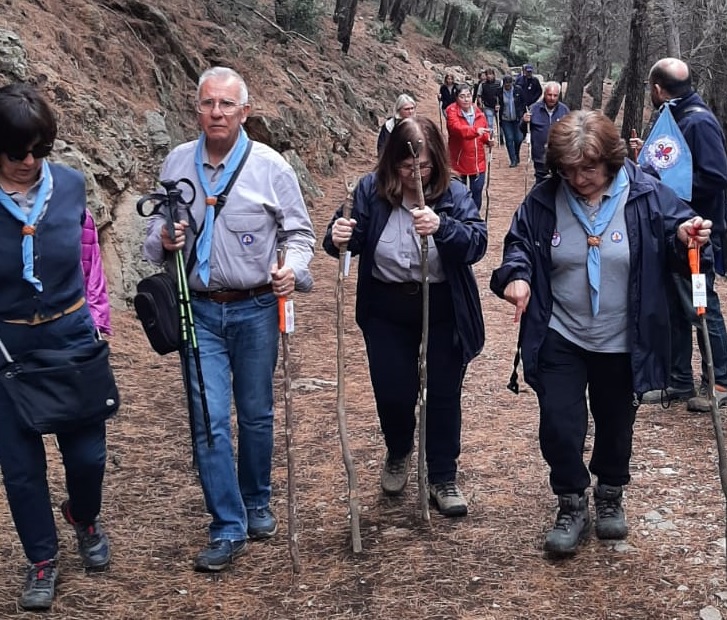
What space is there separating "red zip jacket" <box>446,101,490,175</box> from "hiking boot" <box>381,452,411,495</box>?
758cm

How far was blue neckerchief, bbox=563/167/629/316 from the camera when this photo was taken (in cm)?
423

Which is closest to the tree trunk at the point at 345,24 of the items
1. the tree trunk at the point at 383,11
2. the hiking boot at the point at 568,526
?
the tree trunk at the point at 383,11

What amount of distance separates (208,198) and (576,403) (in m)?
1.98

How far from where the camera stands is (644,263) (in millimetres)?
4195

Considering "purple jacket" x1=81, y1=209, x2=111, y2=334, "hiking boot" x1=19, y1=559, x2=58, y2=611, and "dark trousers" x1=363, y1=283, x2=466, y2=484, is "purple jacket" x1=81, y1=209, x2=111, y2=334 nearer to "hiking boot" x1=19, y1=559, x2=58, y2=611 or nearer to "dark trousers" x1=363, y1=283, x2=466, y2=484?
"hiking boot" x1=19, y1=559, x2=58, y2=611

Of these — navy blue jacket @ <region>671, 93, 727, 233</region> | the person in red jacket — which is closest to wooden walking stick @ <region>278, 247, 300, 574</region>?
navy blue jacket @ <region>671, 93, 727, 233</region>

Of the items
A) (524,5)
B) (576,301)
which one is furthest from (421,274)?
(524,5)

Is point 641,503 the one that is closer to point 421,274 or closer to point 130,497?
point 421,274

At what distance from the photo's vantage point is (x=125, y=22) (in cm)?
1212

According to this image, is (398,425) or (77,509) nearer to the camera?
(77,509)

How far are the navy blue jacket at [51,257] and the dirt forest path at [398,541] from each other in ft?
4.46

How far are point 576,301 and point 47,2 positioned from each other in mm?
8933

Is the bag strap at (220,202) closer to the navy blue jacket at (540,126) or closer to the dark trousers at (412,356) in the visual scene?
the dark trousers at (412,356)

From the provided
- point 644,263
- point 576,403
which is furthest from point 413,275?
point 644,263
